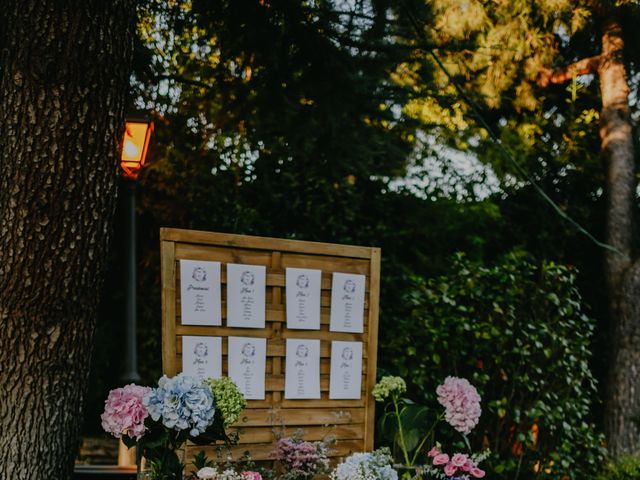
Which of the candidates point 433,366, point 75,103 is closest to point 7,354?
point 75,103

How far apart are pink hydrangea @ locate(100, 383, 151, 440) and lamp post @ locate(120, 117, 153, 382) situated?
1.87 meters

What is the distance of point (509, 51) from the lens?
651cm

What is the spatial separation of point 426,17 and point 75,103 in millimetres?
2370

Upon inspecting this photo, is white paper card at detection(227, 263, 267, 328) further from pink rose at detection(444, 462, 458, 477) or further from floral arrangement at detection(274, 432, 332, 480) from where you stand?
pink rose at detection(444, 462, 458, 477)

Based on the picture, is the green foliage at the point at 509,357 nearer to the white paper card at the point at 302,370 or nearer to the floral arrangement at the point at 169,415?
the white paper card at the point at 302,370

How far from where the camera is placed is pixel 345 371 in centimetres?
388

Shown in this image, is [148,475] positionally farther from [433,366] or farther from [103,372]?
[103,372]

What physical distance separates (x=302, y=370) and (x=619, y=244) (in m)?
3.81

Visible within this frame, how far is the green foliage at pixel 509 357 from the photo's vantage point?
491 centimetres

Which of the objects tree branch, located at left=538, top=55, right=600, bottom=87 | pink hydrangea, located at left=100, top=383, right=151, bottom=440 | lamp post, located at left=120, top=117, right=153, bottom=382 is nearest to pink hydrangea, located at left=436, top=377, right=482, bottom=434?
pink hydrangea, located at left=100, top=383, right=151, bottom=440

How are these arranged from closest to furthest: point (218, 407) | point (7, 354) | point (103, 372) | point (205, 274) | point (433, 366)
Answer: point (7, 354)
point (218, 407)
point (205, 274)
point (433, 366)
point (103, 372)

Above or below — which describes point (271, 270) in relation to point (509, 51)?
below

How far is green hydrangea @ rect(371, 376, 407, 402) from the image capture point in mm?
3842

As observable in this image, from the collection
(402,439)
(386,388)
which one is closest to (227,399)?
(386,388)
